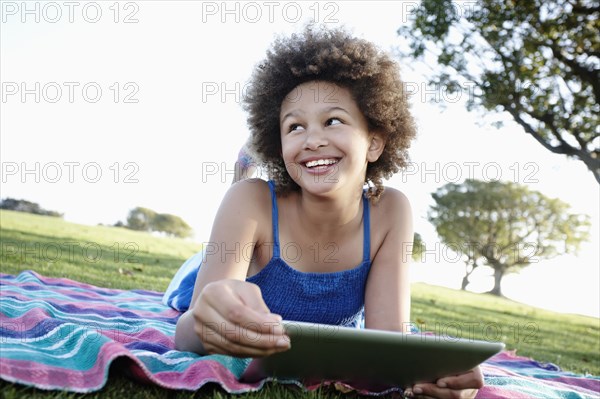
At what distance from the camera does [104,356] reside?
6.28 feet

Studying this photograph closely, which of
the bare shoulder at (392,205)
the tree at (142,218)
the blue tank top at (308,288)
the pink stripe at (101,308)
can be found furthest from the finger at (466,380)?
the tree at (142,218)

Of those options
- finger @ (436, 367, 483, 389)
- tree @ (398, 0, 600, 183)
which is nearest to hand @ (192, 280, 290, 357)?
finger @ (436, 367, 483, 389)

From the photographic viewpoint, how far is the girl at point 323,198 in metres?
2.53

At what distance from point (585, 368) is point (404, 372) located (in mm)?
3838

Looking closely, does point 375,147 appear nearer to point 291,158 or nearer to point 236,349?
point 291,158

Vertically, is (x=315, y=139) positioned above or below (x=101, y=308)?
above

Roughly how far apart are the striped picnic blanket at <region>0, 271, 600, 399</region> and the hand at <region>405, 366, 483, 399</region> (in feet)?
0.61

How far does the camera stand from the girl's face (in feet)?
8.24

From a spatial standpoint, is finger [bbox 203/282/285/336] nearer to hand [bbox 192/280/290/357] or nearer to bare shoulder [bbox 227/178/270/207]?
hand [bbox 192/280/290/357]

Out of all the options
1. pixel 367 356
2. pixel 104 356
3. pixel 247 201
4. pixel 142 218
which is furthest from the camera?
pixel 142 218

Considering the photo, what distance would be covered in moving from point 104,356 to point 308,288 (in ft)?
3.56

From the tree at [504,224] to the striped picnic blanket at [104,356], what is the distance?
27.5 metres

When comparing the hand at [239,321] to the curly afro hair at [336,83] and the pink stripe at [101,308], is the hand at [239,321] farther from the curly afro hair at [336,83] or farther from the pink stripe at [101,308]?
the pink stripe at [101,308]

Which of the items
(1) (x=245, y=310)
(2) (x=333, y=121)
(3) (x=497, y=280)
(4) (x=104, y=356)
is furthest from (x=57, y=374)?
(3) (x=497, y=280)
